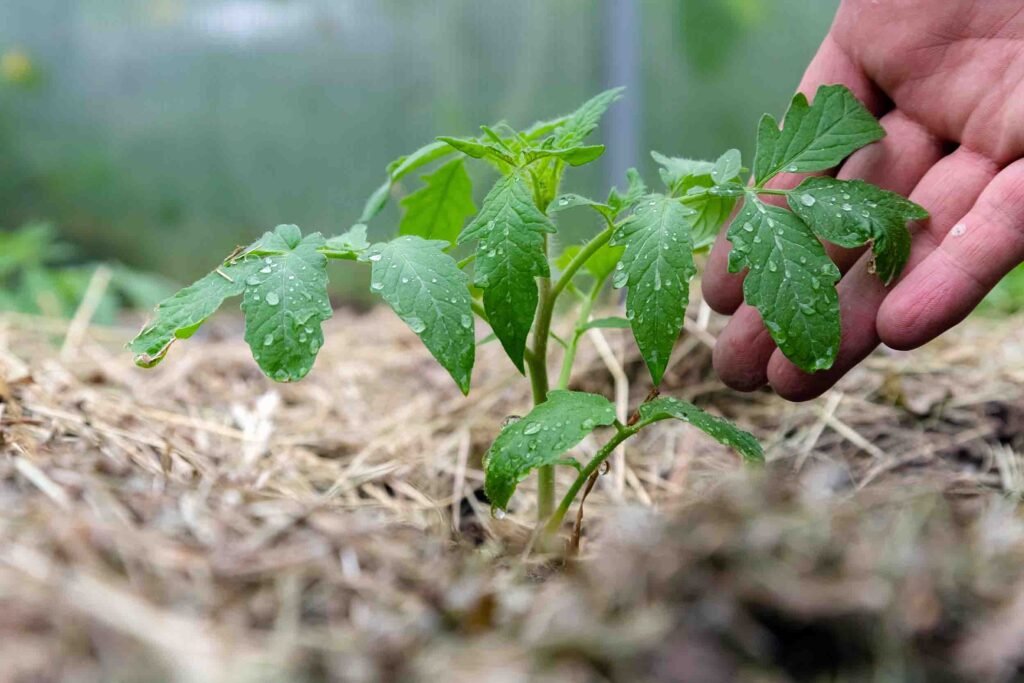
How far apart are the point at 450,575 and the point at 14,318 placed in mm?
2301

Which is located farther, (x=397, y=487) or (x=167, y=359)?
(x=167, y=359)

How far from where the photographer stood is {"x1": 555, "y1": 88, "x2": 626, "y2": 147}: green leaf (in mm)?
1212

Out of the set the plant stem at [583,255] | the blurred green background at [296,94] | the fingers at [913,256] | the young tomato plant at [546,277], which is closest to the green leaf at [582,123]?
the young tomato plant at [546,277]

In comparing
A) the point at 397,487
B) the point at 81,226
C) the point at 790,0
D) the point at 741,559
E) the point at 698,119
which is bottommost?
the point at 81,226

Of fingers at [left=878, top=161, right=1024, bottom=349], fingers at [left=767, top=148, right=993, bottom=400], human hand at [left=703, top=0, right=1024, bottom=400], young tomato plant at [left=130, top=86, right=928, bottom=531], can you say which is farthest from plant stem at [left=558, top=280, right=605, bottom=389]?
fingers at [left=878, top=161, right=1024, bottom=349]

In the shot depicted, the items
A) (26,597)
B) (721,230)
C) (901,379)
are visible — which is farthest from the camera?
(901,379)

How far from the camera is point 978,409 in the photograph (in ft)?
5.72

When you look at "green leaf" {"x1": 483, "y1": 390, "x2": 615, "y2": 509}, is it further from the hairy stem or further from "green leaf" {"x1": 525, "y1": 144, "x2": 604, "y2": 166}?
"green leaf" {"x1": 525, "y1": 144, "x2": 604, "y2": 166}

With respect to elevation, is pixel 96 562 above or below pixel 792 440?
above

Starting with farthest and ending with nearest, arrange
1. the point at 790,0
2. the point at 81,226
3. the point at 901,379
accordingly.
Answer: the point at 81,226
the point at 790,0
the point at 901,379

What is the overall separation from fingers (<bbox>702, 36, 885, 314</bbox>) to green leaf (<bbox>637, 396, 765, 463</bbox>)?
394 millimetres

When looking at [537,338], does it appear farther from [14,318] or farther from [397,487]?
[14,318]

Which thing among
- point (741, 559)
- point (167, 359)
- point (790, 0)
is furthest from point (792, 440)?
point (790, 0)

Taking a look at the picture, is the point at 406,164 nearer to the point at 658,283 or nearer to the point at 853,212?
the point at 658,283
